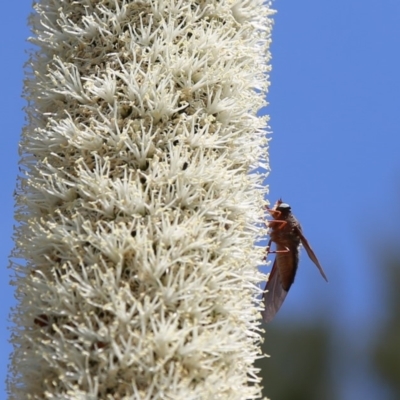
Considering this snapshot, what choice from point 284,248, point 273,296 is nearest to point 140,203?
point 273,296

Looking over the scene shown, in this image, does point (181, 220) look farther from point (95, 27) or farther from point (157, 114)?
point (95, 27)

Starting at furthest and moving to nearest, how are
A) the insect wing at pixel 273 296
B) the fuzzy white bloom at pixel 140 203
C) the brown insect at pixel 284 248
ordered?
the brown insect at pixel 284 248 < the insect wing at pixel 273 296 < the fuzzy white bloom at pixel 140 203

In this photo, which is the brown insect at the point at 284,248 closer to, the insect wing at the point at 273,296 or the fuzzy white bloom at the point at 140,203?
the insect wing at the point at 273,296

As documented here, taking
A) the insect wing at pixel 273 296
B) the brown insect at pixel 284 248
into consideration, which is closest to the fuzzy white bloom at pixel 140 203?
the insect wing at pixel 273 296

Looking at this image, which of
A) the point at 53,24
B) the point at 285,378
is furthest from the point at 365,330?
the point at 53,24

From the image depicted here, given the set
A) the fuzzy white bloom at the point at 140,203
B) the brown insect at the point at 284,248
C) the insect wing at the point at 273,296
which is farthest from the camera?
the brown insect at the point at 284,248

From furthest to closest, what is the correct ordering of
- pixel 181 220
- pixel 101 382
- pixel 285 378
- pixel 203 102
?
pixel 285 378 < pixel 203 102 < pixel 181 220 < pixel 101 382

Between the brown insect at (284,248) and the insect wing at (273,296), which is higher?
the brown insect at (284,248)
